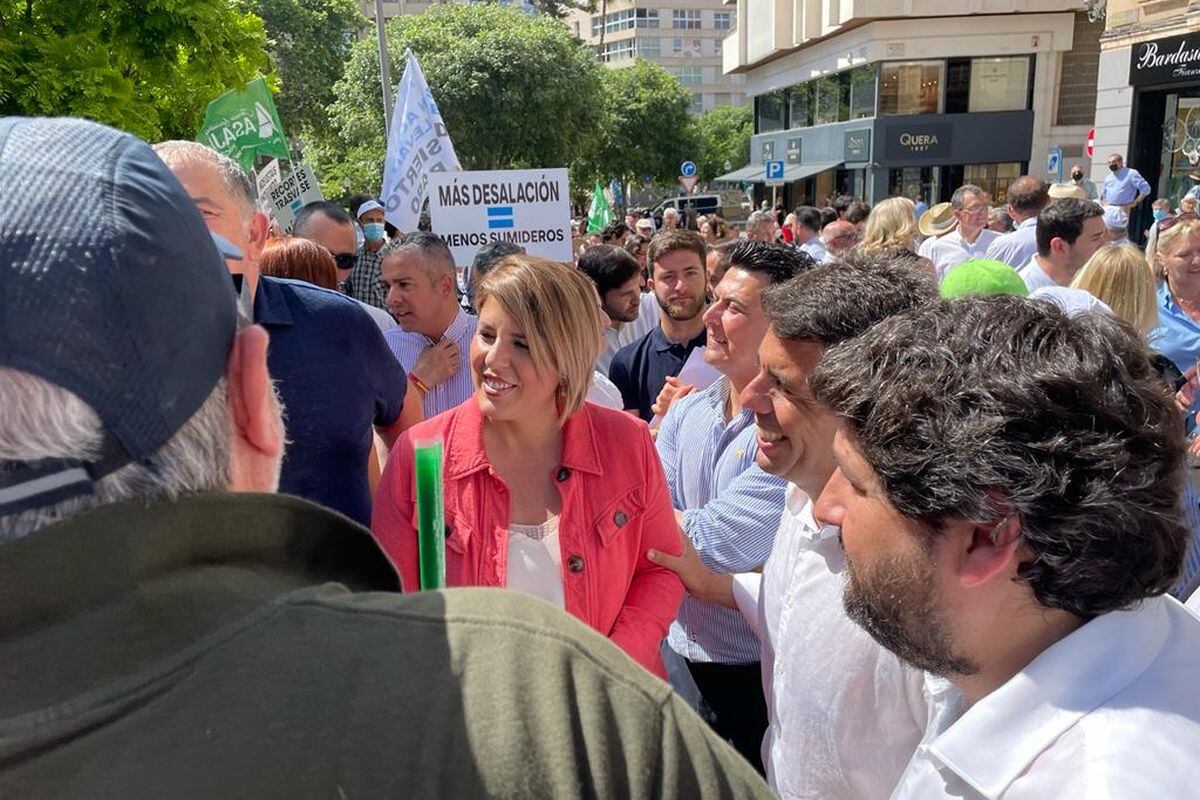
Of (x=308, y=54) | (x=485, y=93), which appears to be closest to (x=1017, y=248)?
(x=485, y=93)

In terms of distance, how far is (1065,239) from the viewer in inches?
210

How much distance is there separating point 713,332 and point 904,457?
1726 millimetres

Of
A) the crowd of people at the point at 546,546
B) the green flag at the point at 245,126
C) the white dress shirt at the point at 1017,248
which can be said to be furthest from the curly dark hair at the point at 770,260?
the green flag at the point at 245,126

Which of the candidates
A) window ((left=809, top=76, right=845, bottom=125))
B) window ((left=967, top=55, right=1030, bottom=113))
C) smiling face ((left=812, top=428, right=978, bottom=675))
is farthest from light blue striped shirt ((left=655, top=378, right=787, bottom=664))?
window ((left=809, top=76, right=845, bottom=125))

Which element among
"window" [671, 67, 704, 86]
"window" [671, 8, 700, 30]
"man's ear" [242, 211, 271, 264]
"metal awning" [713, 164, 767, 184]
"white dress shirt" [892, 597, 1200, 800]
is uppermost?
"window" [671, 8, 700, 30]

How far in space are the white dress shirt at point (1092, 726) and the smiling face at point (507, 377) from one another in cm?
141

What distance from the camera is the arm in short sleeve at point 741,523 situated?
7.84ft

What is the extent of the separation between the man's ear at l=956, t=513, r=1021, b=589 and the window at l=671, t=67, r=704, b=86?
8008 cm

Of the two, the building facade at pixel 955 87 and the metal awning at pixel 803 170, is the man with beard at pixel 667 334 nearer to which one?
the building facade at pixel 955 87

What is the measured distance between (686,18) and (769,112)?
41978 millimetres

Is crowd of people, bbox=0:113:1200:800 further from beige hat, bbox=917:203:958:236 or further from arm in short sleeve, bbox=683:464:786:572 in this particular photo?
beige hat, bbox=917:203:958:236

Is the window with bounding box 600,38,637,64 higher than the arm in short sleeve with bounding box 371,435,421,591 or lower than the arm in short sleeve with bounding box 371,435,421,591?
higher

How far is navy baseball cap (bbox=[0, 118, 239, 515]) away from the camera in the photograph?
70 centimetres

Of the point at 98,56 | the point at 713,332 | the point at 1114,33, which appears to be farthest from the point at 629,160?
the point at 713,332
